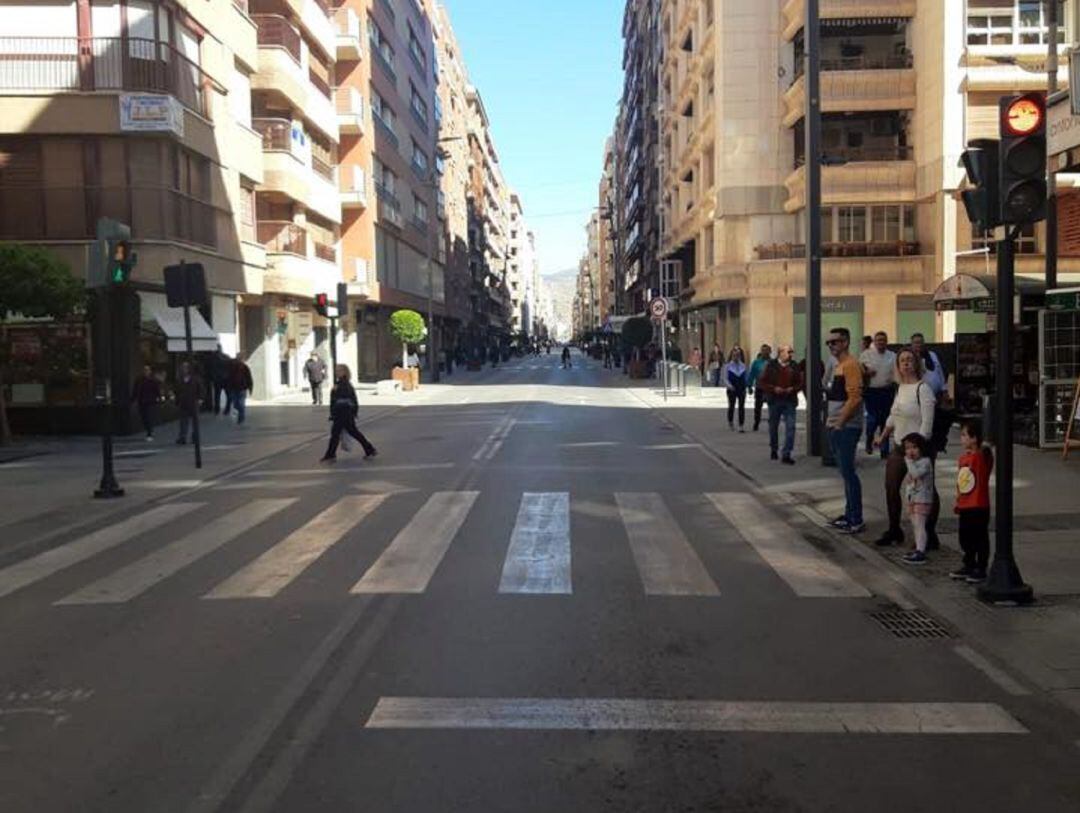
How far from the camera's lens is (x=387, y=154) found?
52.3 meters

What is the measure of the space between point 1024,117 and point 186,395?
15476 mm

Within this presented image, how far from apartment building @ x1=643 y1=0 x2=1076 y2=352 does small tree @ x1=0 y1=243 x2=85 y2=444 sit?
23.7 metres

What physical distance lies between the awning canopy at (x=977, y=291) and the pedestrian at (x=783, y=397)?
3663mm

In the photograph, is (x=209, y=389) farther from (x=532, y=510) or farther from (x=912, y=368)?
(x=912, y=368)

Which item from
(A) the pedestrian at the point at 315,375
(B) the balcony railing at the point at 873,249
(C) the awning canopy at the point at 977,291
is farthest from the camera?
(B) the balcony railing at the point at 873,249

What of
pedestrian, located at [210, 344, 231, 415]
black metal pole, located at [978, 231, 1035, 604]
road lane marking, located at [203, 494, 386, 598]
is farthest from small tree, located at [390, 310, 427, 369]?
black metal pole, located at [978, 231, 1035, 604]

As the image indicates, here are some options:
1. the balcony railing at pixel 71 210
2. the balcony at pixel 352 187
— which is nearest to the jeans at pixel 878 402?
the balcony railing at pixel 71 210

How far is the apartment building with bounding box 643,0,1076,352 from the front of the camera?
118ft

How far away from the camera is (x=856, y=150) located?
39.3 m

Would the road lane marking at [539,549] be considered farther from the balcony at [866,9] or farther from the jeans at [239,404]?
the balcony at [866,9]

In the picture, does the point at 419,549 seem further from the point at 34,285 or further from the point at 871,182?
the point at 871,182

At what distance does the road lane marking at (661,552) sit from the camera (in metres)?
7.73

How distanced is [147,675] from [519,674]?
2.03m

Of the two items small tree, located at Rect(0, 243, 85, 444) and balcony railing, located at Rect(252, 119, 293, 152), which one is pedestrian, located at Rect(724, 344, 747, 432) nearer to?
small tree, located at Rect(0, 243, 85, 444)
